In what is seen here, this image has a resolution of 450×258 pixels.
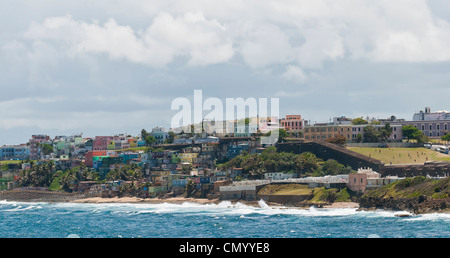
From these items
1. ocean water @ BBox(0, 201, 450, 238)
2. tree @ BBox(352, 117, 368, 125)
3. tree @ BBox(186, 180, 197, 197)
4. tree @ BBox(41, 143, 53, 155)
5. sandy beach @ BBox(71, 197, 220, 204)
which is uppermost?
tree @ BBox(352, 117, 368, 125)

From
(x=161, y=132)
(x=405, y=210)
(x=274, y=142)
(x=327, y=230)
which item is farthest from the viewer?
(x=161, y=132)

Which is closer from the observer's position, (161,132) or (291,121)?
(291,121)

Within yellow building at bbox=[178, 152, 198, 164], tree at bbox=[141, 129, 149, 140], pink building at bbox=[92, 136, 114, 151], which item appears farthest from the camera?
pink building at bbox=[92, 136, 114, 151]

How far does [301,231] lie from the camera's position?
66.1m

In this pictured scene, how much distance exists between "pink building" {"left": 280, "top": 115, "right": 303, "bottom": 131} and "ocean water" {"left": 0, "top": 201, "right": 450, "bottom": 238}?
65.2 metres

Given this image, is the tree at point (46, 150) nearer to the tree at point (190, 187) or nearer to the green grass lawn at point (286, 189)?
the tree at point (190, 187)

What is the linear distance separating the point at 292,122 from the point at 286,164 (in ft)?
137

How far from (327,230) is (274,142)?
83.2m

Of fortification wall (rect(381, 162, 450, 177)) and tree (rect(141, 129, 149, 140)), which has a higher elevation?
tree (rect(141, 129, 149, 140))

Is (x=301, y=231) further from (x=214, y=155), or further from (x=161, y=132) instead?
(x=161, y=132)

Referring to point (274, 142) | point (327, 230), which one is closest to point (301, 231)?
point (327, 230)

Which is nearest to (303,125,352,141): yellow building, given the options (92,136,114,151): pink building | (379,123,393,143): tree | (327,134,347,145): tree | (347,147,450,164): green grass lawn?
(327,134,347,145): tree

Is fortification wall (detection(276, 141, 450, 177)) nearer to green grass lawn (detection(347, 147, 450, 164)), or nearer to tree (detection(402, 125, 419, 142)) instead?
green grass lawn (detection(347, 147, 450, 164))

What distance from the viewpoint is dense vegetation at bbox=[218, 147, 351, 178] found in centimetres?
12212
